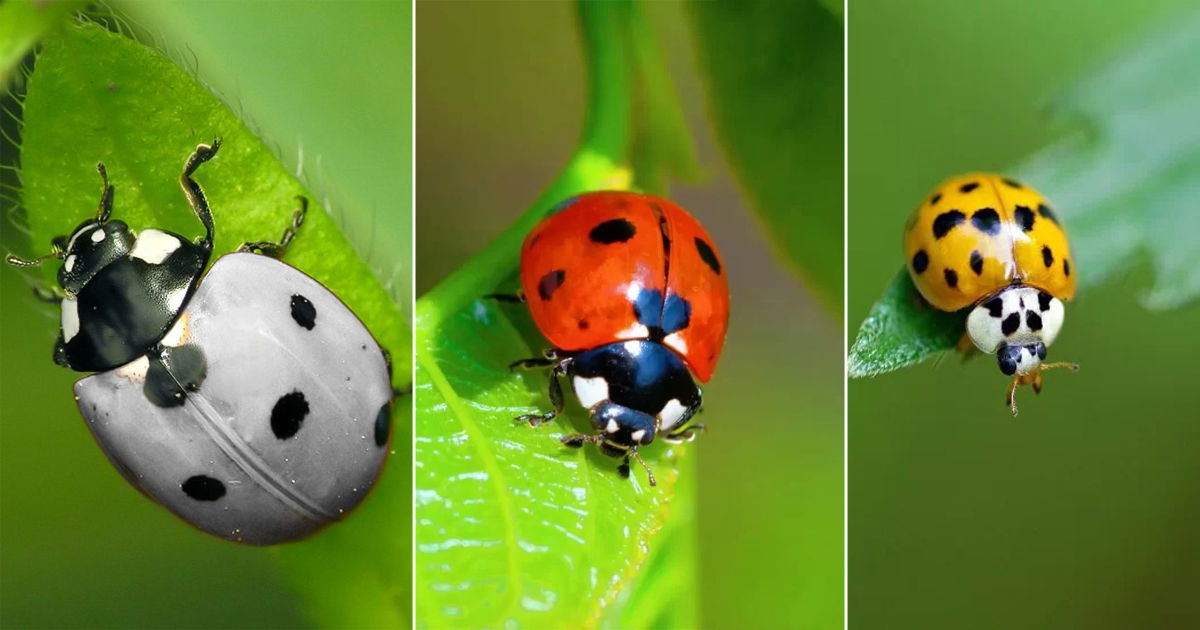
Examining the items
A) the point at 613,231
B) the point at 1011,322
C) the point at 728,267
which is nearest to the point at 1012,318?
the point at 1011,322

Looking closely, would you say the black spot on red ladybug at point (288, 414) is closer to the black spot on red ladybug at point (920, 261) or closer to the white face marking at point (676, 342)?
the white face marking at point (676, 342)

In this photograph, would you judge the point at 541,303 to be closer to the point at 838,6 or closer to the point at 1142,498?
the point at 838,6

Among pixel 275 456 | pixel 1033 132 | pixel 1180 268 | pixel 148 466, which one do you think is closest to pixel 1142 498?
pixel 1180 268

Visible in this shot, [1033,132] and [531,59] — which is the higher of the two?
[1033,132]

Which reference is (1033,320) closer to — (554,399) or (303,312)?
(554,399)

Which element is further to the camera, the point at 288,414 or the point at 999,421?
the point at 999,421

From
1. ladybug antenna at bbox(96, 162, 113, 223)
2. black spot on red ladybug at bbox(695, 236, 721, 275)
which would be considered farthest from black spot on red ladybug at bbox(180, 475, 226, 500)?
black spot on red ladybug at bbox(695, 236, 721, 275)
